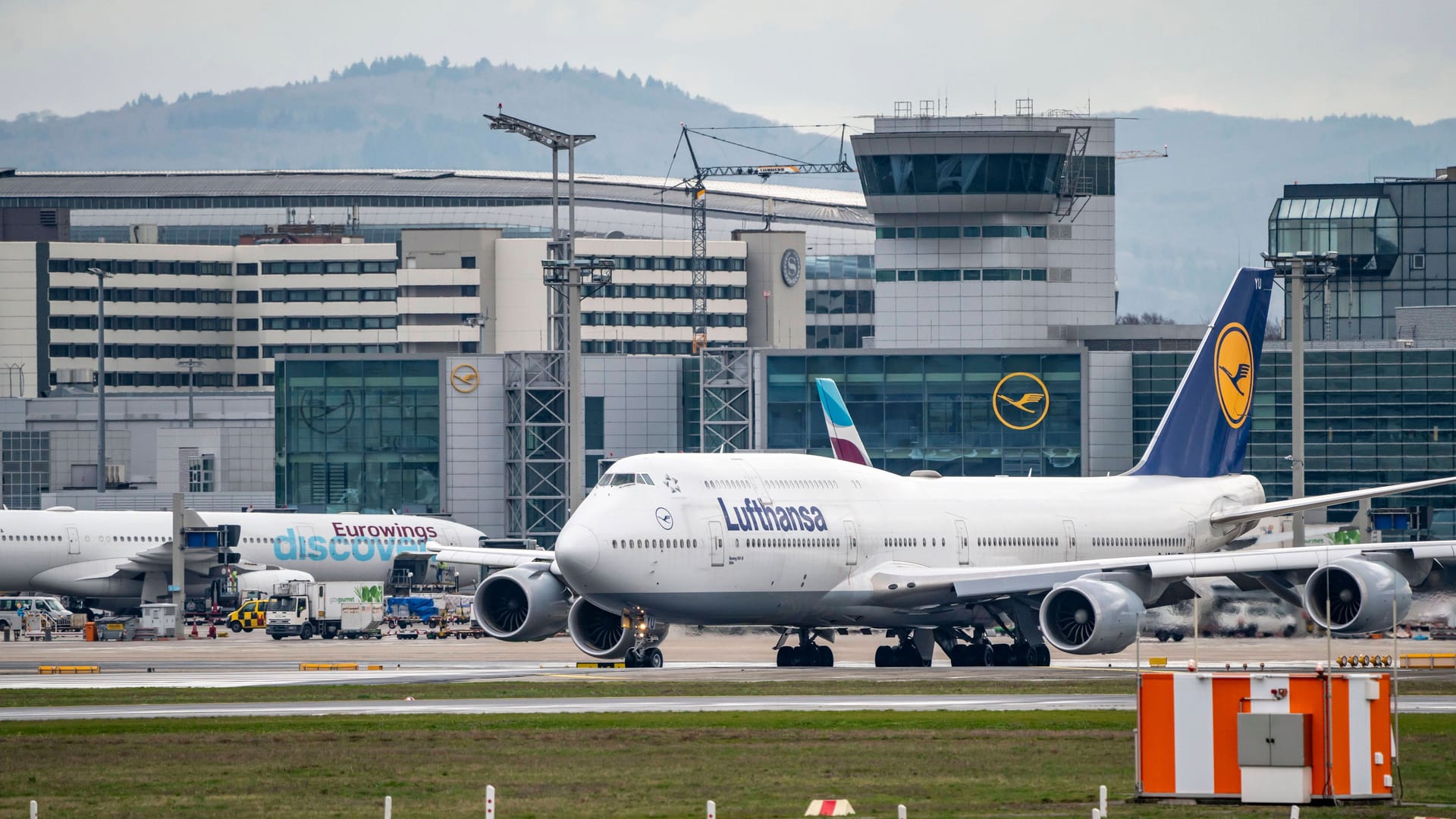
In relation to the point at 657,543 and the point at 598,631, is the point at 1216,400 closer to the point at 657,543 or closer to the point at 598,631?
the point at 598,631

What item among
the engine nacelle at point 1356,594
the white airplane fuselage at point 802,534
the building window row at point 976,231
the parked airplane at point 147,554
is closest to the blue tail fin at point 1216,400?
the white airplane fuselage at point 802,534

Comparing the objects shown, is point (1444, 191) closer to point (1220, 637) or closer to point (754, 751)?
point (1220, 637)

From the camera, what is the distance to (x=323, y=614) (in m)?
81.1

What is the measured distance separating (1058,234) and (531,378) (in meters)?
33.4

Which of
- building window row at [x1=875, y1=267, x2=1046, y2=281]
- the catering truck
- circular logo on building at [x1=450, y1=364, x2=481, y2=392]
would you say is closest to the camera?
the catering truck

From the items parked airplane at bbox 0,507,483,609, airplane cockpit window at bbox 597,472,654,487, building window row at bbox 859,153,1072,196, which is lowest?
parked airplane at bbox 0,507,483,609

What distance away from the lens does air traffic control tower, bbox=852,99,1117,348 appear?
111562 mm

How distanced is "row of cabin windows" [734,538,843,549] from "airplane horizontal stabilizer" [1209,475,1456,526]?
547 inches

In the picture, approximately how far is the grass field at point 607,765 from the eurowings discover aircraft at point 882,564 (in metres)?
12.9

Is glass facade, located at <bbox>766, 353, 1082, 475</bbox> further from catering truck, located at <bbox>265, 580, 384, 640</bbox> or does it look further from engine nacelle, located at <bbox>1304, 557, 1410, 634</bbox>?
engine nacelle, located at <bbox>1304, 557, 1410, 634</bbox>

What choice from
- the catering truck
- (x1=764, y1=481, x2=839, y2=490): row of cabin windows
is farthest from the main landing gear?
the catering truck

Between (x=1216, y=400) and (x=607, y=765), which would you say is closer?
(x=607, y=765)

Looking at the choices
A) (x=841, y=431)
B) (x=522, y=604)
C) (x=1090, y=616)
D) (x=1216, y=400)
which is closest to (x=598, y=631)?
(x=522, y=604)

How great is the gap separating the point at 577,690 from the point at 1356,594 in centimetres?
1800
